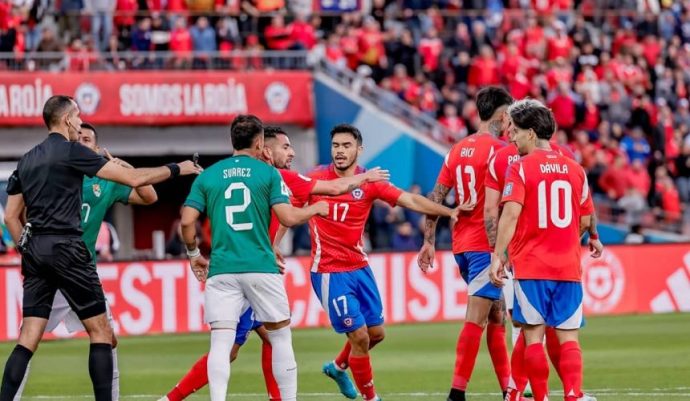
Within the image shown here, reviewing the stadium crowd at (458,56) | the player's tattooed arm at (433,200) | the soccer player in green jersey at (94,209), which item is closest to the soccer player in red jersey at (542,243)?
the player's tattooed arm at (433,200)

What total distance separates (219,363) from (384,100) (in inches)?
779

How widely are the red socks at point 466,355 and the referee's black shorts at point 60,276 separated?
285 cm

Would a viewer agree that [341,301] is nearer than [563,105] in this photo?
Yes

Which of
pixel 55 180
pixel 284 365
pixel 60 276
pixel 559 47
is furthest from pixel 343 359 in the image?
pixel 559 47

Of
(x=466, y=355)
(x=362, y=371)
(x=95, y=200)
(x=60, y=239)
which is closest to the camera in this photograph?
(x=60, y=239)

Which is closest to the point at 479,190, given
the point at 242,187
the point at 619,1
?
the point at 242,187

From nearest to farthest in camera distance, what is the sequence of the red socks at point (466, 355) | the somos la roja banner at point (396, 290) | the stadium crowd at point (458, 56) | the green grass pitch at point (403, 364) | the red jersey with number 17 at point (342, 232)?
1. the red socks at point (466, 355)
2. the red jersey with number 17 at point (342, 232)
3. the green grass pitch at point (403, 364)
4. the somos la roja banner at point (396, 290)
5. the stadium crowd at point (458, 56)

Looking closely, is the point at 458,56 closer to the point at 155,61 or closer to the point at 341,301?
the point at 155,61

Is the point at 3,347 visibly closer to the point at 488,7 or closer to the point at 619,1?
the point at 488,7

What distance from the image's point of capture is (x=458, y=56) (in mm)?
31594

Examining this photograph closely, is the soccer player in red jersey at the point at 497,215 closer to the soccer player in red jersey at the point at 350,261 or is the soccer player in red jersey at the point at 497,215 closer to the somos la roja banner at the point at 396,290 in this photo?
the soccer player in red jersey at the point at 350,261

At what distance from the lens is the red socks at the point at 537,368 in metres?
10.8

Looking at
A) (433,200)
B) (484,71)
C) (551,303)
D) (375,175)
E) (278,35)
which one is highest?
(278,35)

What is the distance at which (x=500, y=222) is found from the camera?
1087 cm
